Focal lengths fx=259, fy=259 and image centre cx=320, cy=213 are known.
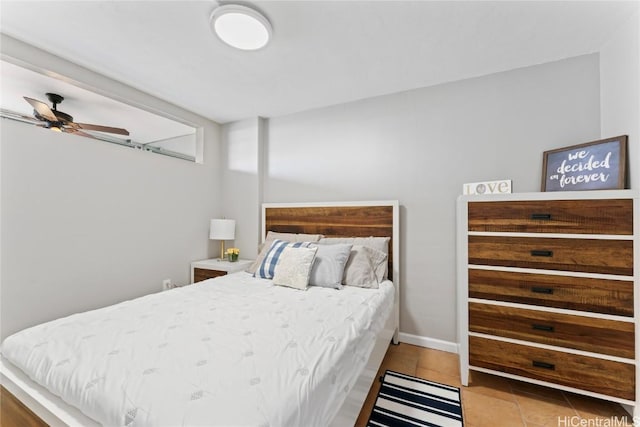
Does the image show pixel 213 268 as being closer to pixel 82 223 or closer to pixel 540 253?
pixel 82 223

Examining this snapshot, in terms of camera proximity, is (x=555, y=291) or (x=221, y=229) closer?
(x=555, y=291)

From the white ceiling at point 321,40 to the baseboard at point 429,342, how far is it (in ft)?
7.83

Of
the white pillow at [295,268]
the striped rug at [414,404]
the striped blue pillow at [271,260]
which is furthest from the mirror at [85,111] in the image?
the striped rug at [414,404]

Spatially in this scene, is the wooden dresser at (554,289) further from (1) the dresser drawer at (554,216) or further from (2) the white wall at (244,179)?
(2) the white wall at (244,179)

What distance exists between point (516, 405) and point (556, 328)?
56cm

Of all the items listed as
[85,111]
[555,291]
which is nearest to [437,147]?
[555,291]

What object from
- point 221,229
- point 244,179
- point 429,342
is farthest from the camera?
point 244,179

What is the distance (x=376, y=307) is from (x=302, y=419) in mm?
999

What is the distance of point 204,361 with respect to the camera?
101 cm

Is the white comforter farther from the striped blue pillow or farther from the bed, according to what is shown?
the striped blue pillow

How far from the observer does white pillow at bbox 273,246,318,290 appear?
6.82 feet

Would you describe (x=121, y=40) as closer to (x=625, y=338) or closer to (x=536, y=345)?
(x=536, y=345)

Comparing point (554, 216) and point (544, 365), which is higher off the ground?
point (554, 216)

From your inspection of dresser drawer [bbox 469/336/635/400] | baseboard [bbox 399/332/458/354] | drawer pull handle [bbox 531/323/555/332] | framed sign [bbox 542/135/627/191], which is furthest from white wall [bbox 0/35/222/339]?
framed sign [bbox 542/135/627/191]
